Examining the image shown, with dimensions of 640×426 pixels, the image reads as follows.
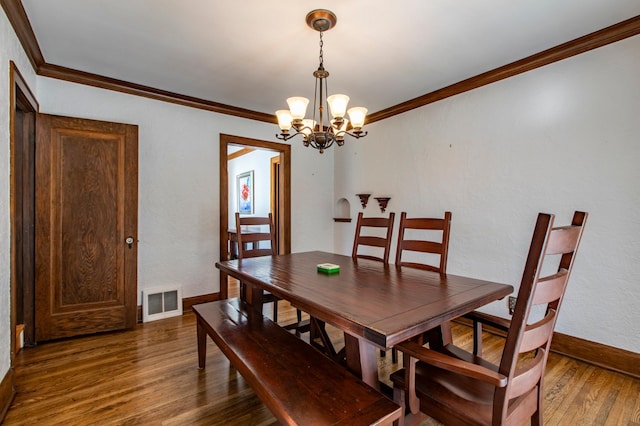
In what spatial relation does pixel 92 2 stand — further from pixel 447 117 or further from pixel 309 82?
pixel 447 117

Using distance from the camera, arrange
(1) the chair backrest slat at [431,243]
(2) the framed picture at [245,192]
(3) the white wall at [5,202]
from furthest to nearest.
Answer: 1. (2) the framed picture at [245,192]
2. (1) the chair backrest slat at [431,243]
3. (3) the white wall at [5,202]

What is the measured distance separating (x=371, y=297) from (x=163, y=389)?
1548 millimetres

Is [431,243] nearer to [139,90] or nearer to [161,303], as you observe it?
[161,303]

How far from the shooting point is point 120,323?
2.96 m

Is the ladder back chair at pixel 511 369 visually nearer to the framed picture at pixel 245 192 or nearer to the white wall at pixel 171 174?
the white wall at pixel 171 174

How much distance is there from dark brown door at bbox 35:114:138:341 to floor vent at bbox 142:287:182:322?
0.70 feet

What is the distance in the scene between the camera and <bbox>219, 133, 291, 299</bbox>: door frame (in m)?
3.80

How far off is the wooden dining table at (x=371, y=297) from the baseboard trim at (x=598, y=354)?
4.44ft

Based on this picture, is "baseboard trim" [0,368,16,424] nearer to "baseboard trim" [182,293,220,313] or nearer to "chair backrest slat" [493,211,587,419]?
"baseboard trim" [182,293,220,313]

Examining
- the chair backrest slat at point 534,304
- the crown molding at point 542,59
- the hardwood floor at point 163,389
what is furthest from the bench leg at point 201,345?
the crown molding at point 542,59

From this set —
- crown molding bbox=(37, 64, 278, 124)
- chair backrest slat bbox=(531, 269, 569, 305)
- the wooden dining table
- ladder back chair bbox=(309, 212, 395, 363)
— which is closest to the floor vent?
the wooden dining table

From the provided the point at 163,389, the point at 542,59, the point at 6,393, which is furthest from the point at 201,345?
the point at 542,59

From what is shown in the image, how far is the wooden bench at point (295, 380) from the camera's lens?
1.14 m

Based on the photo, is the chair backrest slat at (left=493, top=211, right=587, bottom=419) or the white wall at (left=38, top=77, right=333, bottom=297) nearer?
the chair backrest slat at (left=493, top=211, right=587, bottom=419)
